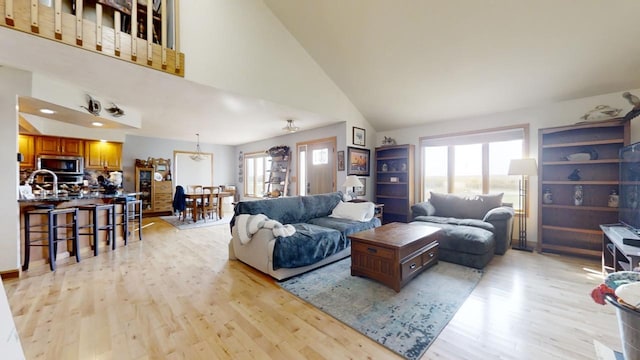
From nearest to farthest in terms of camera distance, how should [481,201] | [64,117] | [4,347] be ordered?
[4,347] → [64,117] → [481,201]

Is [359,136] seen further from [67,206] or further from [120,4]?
[67,206]

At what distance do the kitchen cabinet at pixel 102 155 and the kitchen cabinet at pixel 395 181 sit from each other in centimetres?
671

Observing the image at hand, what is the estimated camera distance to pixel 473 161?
187 inches

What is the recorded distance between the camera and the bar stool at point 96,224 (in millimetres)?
3576

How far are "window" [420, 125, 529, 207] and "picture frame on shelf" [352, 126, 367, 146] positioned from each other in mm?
1269

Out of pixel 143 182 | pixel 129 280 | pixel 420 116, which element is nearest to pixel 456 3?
pixel 420 116

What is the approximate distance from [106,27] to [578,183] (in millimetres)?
6538

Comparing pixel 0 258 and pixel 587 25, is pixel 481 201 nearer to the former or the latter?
pixel 587 25

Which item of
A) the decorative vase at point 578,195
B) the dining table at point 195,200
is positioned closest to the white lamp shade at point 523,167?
the decorative vase at point 578,195

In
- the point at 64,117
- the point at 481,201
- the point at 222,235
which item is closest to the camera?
the point at 64,117

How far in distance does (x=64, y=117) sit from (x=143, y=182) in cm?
325

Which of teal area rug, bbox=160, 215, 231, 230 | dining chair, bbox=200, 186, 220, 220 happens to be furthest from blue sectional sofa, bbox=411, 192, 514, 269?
dining chair, bbox=200, 186, 220, 220

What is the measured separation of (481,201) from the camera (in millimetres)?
4234

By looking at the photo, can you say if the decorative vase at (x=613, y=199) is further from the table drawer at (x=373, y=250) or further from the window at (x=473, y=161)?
the table drawer at (x=373, y=250)
